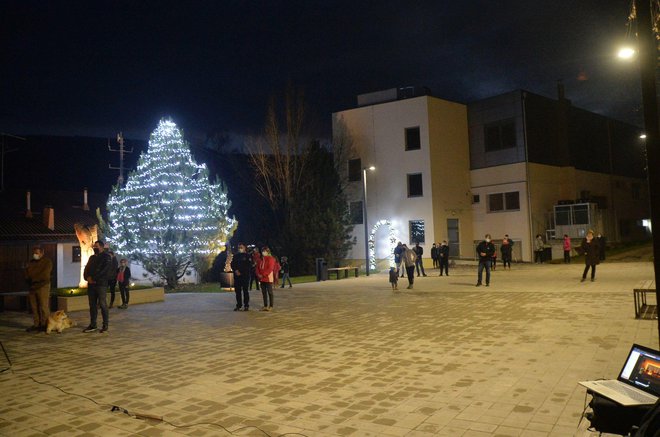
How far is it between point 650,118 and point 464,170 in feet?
102

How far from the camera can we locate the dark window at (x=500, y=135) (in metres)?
34.3

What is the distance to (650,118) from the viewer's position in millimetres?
5469

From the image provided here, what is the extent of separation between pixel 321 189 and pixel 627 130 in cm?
3072

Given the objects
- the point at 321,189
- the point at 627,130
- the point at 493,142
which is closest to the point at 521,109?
the point at 493,142

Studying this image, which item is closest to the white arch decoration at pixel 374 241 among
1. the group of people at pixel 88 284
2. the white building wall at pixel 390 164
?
the white building wall at pixel 390 164

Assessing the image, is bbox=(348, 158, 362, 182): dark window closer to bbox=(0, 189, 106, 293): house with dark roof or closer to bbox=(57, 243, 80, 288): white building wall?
bbox=(0, 189, 106, 293): house with dark roof

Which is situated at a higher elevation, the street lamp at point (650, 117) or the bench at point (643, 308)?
the street lamp at point (650, 117)

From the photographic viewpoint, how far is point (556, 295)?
597 inches

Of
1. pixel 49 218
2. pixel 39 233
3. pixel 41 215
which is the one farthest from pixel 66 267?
pixel 41 215

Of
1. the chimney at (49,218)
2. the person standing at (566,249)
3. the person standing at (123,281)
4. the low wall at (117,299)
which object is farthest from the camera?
the chimney at (49,218)

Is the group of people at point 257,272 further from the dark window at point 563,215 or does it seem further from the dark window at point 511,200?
the dark window at point 563,215

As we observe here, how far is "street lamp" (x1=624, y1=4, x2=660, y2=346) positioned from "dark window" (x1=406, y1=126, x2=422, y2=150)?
2818 cm

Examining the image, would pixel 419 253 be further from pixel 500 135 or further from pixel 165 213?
pixel 500 135

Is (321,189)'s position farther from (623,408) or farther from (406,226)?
(623,408)
